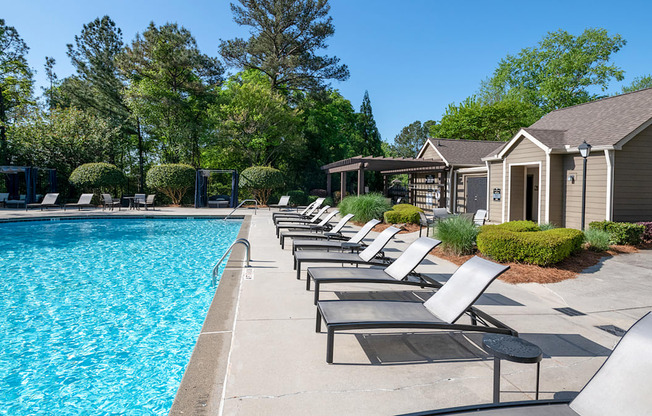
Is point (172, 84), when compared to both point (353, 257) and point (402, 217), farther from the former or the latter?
point (353, 257)

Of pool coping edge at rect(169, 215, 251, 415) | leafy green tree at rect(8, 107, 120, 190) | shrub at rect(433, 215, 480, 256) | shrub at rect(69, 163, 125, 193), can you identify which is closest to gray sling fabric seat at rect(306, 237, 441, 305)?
pool coping edge at rect(169, 215, 251, 415)

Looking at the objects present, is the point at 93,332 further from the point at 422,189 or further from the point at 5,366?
the point at 422,189

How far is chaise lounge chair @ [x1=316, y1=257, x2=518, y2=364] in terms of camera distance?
317 centimetres

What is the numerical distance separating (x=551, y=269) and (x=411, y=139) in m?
84.7

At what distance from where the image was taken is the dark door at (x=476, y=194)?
18.0 m

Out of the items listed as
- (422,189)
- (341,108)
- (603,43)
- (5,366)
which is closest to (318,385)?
(5,366)

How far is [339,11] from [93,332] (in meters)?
30.0

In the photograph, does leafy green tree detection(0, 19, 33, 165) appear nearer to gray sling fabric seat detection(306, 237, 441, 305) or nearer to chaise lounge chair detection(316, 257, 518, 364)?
gray sling fabric seat detection(306, 237, 441, 305)

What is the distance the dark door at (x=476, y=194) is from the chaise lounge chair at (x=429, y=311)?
50.6 ft

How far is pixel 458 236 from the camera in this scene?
8422 mm

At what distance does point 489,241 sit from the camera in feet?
24.5

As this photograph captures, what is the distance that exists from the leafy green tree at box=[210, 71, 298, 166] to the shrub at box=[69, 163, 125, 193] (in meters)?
7.53

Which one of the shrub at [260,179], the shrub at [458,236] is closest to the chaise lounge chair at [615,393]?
the shrub at [458,236]

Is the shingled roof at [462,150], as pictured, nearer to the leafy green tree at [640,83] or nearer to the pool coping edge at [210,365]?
the pool coping edge at [210,365]
